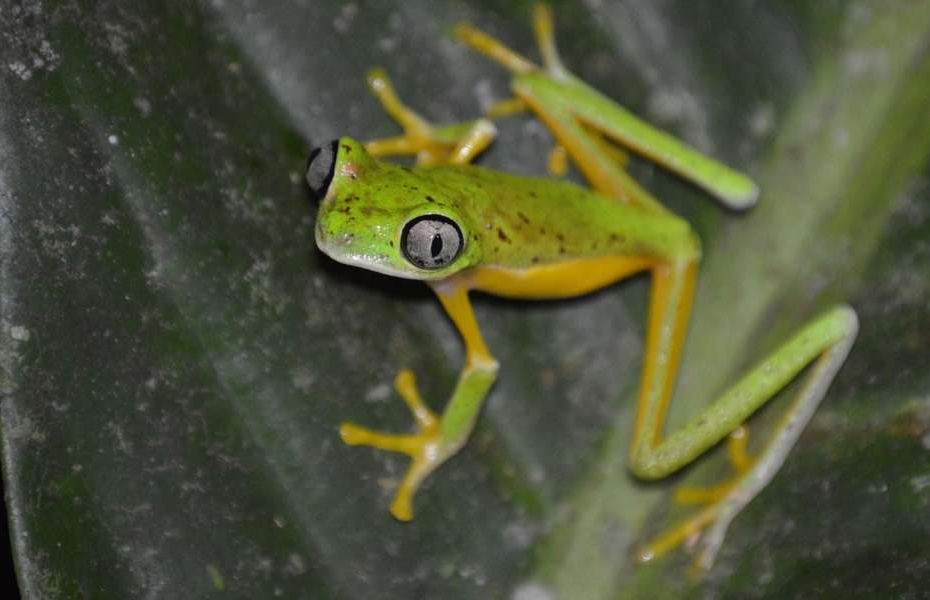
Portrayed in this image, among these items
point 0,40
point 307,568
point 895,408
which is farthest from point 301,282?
point 895,408

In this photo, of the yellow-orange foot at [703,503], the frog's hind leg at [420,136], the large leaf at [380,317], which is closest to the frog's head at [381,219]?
the large leaf at [380,317]

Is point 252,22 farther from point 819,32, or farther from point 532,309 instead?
point 819,32

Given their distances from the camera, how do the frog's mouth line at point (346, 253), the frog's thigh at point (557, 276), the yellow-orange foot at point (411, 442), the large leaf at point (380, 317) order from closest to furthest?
1. the large leaf at point (380, 317)
2. the frog's mouth line at point (346, 253)
3. the yellow-orange foot at point (411, 442)
4. the frog's thigh at point (557, 276)

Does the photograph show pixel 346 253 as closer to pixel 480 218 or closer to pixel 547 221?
pixel 480 218

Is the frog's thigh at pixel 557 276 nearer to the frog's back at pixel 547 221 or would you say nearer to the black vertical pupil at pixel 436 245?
the frog's back at pixel 547 221

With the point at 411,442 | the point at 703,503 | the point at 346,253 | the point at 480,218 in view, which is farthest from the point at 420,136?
the point at 703,503
